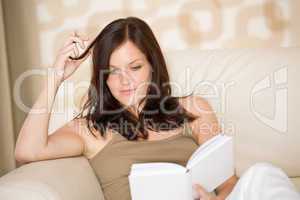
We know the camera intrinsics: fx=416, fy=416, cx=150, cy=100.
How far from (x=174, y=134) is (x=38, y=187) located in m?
0.50

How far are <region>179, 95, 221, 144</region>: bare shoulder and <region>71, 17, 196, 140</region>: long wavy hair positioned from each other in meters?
0.02

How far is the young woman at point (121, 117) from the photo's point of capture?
3.95ft

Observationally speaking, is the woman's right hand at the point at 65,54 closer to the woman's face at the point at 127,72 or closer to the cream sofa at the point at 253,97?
the woman's face at the point at 127,72

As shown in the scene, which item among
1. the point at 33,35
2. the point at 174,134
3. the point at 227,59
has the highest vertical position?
the point at 33,35

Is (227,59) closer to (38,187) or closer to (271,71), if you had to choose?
(271,71)

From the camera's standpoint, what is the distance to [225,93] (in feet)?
4.88

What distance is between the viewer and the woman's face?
130cm

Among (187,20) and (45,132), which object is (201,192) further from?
(187,20)

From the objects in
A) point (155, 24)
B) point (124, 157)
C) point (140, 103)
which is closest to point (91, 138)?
point (124, 157)

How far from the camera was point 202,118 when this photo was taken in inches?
55.0

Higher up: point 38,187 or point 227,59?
point 227,59

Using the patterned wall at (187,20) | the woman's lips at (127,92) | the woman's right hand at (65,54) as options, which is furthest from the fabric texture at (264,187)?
the patterned wall at (187,20)

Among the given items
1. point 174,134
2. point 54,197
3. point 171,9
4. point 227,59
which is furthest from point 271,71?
point 54,197

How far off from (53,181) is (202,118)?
1.83 ft
